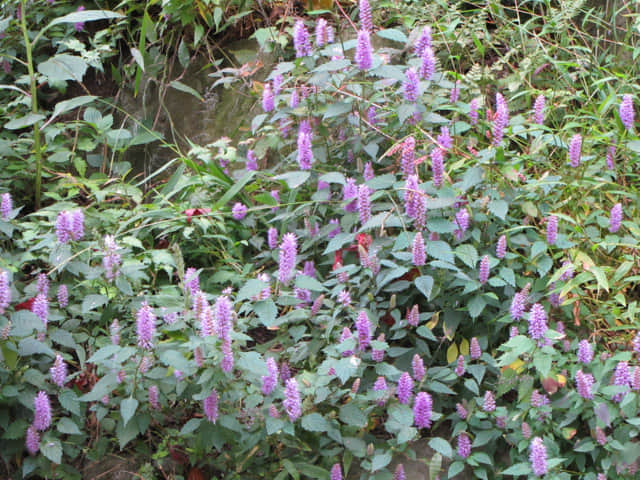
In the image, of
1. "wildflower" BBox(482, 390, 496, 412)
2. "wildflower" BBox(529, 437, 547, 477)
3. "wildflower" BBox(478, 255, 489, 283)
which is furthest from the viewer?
"wildflower" BBox(478, 255, 489, 283)

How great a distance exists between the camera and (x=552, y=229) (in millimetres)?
2445

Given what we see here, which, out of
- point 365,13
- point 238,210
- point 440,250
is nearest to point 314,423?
point 440,250

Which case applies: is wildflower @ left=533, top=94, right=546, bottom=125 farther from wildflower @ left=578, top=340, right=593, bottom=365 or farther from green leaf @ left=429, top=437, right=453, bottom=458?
green leaf @ left=429, top=437, right=453, bottom=458

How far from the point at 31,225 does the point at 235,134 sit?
1.25 meters

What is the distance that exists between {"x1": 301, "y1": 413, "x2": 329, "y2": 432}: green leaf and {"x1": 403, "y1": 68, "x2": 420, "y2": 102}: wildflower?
1.17 m

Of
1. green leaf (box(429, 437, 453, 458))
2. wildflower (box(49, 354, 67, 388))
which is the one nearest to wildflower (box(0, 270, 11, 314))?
wildflower (box(49, 354, 67, 388))

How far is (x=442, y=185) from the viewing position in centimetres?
254

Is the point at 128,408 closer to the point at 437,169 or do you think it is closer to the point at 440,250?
the point at 440,250

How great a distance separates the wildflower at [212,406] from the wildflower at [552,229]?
1159 mm

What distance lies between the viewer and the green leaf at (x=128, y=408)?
207cm

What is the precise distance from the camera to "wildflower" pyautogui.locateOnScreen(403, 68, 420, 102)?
8.81 feet

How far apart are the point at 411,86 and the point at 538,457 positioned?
1.31 meters

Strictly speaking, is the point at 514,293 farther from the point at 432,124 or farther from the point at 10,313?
the point at 10,313

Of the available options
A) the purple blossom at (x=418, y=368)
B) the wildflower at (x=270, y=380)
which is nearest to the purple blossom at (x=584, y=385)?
the purple blossom at (x=418, y=368)
